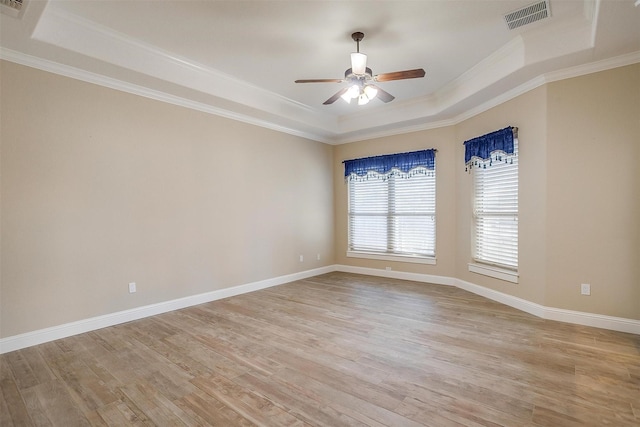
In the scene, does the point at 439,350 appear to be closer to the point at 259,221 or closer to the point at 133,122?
the point at 259,221

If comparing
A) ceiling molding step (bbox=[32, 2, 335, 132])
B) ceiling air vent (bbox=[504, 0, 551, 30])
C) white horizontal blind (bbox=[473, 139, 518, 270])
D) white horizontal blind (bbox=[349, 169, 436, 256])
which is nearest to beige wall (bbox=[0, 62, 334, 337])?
ceiling molding step (bbox=[32, 2, 335, 132])

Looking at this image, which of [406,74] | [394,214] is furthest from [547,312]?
[406,74]

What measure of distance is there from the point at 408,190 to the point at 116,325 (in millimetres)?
4919

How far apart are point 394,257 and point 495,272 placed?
1902 millimetres

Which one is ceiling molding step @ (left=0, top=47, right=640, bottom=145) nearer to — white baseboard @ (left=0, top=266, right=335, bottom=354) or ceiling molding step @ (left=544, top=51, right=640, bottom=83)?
ceiling molding step @ (left=544, top=51, right=640, bottom=83)

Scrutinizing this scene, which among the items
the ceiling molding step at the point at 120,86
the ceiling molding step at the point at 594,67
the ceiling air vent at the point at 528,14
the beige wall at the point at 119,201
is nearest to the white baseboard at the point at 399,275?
the beige wall at the point at 119,201

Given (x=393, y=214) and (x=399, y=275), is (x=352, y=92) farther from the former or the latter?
(x=399, y=275)

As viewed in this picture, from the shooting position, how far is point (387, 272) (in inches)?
240

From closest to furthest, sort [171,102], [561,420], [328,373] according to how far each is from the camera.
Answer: [561,420]
[328,373]
[171,102]

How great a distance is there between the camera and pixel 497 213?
14.8 feet

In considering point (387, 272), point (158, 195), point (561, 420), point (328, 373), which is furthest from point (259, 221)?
point (561, 420)

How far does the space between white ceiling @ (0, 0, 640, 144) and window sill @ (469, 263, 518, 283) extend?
234cm

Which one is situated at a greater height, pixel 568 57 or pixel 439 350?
pixel 568 57

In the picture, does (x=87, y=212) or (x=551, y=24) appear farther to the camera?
(x=87, y=212)
